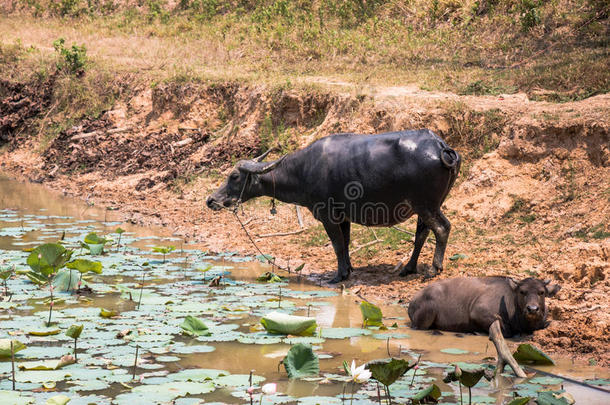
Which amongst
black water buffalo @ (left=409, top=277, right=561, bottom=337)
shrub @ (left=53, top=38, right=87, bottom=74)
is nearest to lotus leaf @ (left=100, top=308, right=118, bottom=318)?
black water buffalo @ (left=409, top=277, right=561, bottom=337)

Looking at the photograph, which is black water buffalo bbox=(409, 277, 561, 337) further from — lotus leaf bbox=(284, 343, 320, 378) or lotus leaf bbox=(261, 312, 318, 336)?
lotus leaf bbox=(284, 343, 320, 378)

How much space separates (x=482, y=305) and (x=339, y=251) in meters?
2.68

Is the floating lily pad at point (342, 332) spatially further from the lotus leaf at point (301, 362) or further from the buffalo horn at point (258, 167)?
the buffalo horn at point (258, 167)

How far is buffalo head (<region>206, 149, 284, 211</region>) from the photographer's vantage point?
10000 mm

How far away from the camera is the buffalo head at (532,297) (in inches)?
254

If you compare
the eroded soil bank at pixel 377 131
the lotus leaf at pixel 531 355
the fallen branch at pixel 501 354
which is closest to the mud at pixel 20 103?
the eroded soil bank at pixel 377 131

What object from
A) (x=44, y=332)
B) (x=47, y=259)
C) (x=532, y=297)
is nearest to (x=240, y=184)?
(x=47, y=259)

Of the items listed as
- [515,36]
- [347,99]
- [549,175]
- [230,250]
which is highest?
[515,36]

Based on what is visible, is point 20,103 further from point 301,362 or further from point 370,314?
point 301,362

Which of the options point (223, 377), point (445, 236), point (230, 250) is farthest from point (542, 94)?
point (223, 377)

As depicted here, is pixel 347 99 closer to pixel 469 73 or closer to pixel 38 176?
pixel 469 73

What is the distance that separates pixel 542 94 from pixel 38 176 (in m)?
11.6

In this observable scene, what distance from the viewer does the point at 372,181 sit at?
8.90 metres

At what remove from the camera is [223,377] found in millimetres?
5641
